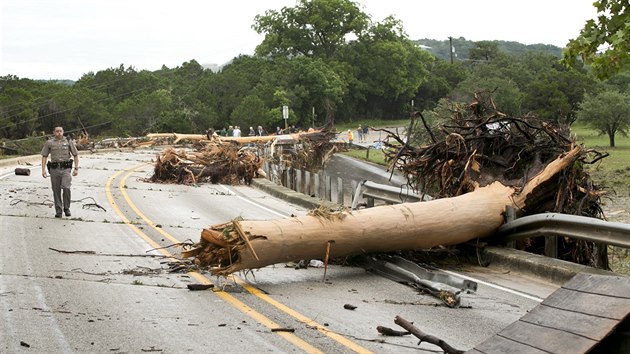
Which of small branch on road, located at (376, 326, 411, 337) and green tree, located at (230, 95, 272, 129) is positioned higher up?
green tree, located at (230, 95, 272, 129)

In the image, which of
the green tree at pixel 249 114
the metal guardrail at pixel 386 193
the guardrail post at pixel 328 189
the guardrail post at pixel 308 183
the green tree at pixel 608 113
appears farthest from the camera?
the green tree at pixel 249 114

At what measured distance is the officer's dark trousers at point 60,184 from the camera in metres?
16.0

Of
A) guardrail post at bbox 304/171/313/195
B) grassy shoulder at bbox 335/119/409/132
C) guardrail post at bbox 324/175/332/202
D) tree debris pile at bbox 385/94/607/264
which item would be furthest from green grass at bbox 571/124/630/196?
grassy shoulder at bbox 335/119/409/132

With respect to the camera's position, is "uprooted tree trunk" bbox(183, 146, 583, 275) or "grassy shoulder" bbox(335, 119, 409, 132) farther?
"grassy shoulder" bbox(335, 119, 409, 132)

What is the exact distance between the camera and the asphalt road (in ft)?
22.8

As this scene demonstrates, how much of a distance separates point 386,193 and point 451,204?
3532mm

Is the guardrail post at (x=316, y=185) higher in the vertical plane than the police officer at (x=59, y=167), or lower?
lower

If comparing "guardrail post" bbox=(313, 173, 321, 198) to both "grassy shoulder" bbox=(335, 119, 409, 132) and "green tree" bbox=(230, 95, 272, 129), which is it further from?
"grassy shoulder" bbox=(335, 119, 409, 132)

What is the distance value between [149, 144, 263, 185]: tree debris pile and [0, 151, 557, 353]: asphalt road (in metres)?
13.4

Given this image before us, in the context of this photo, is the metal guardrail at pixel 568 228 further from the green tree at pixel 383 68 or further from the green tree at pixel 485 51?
the green tree at pixel 485 51

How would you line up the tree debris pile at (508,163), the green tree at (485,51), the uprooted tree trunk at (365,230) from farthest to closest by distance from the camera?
1. the green tree at (485,51)
2. the tree debris pile at (508,163)
3. the uprooted tree trunk at (365,230)

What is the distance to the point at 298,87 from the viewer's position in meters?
86.4

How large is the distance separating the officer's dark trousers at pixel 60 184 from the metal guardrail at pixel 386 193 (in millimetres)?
5539

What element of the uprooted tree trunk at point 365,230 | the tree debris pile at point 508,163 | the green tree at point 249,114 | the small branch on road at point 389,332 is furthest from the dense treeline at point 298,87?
the small branch on road at point 389,332
